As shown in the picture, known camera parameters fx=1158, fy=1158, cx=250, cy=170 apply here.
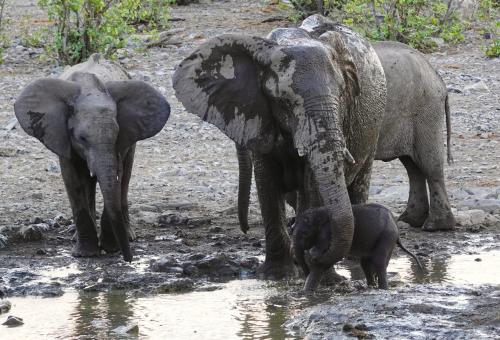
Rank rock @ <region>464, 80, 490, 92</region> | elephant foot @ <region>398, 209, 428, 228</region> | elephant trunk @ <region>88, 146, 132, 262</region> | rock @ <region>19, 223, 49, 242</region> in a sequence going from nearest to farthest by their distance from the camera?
1. elephant trunk @ <region>88, 146, 132, 262</region>
2. rock @ <region>19, 223, 49, 242</region>
3. elephant foot @ <region>398, 209, 428, 228</region>
4. rock @ <region>464, 80, 490, 92</region>

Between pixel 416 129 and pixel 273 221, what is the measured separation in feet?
8.34

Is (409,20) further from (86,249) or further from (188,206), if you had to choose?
(86,249)

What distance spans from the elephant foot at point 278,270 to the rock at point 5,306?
1881mm

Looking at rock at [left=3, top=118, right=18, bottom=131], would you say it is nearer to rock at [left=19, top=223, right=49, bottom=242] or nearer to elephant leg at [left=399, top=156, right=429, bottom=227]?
rock at [left=19, top=223, right=49, bottom=242]

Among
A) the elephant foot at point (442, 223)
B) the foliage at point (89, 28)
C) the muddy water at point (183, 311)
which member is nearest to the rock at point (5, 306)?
the muddy water at point (183, 311)

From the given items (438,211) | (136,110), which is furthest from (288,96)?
(438,211)

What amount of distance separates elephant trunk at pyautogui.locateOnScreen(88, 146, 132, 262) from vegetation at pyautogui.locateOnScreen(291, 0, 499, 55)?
8286mm

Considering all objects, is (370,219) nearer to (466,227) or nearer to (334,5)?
(466,227)

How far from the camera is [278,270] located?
8383 mm

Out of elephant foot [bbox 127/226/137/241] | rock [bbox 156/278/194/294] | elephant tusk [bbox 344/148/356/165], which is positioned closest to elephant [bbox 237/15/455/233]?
elephant foot [bbox 127/226/137/241]

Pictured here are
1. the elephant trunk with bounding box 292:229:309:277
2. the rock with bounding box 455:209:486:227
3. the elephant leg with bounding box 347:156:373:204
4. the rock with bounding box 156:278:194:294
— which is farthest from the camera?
the rock with bounding box 455:209:486:227

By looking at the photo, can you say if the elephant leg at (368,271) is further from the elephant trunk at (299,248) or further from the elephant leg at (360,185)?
the elephant leg at (360,185)

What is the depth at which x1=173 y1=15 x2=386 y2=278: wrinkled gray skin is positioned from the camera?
278 inches

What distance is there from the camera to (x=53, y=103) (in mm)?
9195
